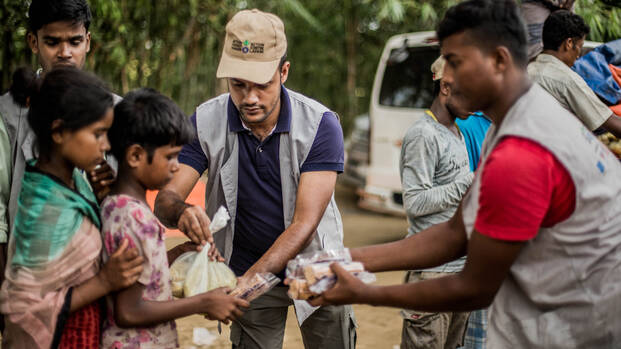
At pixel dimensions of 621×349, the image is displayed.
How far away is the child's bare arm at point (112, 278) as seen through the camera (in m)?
1.96

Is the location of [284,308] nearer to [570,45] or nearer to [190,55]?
[570,45]

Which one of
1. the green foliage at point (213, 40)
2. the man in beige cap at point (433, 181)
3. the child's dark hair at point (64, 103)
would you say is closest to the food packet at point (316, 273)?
the child's dark hair at point (64, 103)

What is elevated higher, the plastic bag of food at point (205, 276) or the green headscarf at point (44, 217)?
the green headscarf at point (44, 217)

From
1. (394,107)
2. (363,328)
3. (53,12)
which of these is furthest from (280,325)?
(394,107)

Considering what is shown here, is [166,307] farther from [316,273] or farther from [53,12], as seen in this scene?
[53,12]

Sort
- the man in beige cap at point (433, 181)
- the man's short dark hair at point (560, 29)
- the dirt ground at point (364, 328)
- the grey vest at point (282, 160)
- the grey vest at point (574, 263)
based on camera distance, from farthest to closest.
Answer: the dirt ground at point (364, 328), the man's short dark hair at point (560, 29), the man in beige cap at point (433, 181), the grey vest at point (282, 160), the grey vest at point (574, 263)

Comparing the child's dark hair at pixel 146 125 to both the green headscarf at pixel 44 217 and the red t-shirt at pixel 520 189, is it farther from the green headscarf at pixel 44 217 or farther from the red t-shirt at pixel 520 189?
the red t-shirt at pixel 520 189

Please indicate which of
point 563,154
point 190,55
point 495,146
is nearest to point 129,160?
Result: point 495,146

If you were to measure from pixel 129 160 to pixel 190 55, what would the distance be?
7.74m

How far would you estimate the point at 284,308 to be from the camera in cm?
302

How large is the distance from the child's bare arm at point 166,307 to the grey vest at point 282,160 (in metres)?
0.72

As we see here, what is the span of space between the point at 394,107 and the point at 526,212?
6.08 meters

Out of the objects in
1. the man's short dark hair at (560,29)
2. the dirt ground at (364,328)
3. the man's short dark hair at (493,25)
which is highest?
the man's short dark hair at (493,25)

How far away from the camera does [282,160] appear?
284 centimetres
